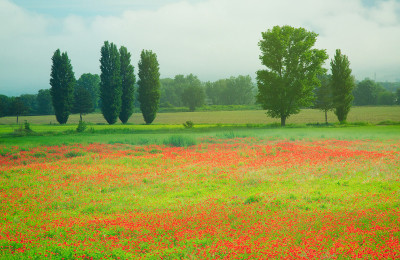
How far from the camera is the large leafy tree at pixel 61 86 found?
8188cm

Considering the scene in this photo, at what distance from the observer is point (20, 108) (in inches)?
3900

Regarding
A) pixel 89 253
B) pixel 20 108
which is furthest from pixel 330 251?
pixel 20 108

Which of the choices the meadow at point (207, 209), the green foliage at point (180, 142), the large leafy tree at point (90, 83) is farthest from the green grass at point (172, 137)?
the large leafy tree at point (90, 83)

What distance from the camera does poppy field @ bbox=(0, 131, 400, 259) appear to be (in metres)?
8.48

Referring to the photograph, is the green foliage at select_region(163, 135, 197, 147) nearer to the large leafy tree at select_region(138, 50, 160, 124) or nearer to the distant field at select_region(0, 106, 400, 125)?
the distant field at select_region(0, 106, 400, 125)

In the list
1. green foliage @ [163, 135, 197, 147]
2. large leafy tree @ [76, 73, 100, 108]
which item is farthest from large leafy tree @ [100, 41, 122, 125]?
large leafy tree @ [76, 73, 100, 108]

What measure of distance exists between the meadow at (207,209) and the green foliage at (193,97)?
395ft

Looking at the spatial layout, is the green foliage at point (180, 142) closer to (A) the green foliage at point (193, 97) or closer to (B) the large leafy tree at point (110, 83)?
(B) the large leafy tree at point (110, 83)

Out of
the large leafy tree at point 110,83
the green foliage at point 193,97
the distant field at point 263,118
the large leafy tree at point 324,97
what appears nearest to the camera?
the large leafy tree at point 324,97

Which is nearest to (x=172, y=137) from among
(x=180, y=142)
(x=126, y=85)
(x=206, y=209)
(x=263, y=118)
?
(x=180, y=142)

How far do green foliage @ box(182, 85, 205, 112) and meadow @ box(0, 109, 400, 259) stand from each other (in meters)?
120

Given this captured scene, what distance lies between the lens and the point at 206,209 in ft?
38.0

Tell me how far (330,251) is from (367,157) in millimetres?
16053

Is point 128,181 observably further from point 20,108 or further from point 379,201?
point 20,108
